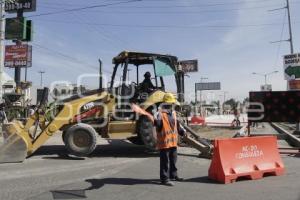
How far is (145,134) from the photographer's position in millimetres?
13867

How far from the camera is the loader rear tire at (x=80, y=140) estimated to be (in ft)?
44.7

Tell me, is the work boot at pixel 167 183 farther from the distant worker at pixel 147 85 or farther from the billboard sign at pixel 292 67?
the billboard sign at pixel 292 67

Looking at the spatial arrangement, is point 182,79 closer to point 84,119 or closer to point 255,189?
point 84,119

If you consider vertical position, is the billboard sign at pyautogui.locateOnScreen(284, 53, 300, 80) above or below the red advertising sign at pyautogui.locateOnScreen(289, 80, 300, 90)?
above

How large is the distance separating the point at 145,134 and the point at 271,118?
611 cm

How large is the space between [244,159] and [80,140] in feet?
17.6

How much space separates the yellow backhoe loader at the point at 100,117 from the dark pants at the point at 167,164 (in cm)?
354

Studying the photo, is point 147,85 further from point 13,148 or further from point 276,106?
point 276,106

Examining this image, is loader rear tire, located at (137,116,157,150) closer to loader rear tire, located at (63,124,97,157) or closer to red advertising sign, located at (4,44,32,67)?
loader rear tire, located at (63,124,97,157)

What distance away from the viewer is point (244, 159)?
33.6 ft

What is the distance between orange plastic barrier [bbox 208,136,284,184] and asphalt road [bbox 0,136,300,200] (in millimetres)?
213

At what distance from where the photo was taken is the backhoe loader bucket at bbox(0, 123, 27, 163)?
41.1 ft

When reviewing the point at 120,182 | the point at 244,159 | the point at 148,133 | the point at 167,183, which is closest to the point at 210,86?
the point at 148,133

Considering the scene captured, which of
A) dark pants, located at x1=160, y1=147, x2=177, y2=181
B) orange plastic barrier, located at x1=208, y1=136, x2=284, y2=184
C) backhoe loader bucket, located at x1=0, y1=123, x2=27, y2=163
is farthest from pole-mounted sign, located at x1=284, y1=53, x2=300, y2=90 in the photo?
dark pants, located at x1=160, y1=147, x2=177, y2=181
